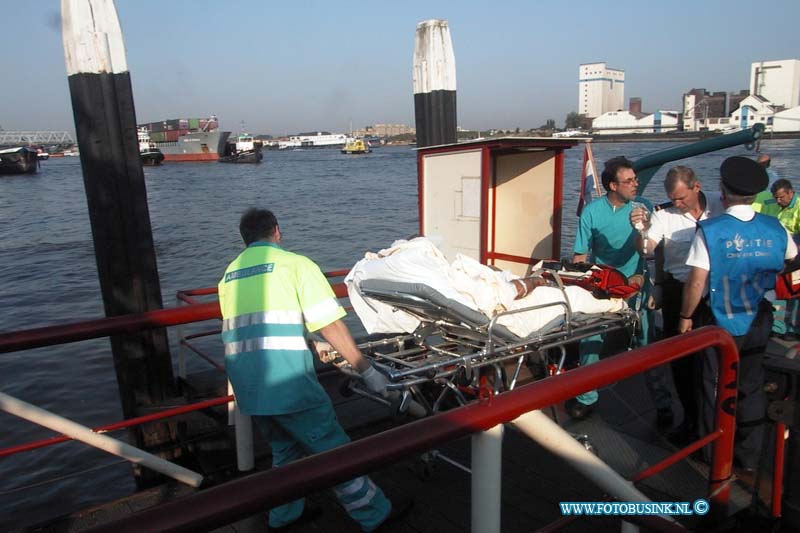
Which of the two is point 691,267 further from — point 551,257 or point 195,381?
point 195,381

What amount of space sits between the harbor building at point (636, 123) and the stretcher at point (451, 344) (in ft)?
269

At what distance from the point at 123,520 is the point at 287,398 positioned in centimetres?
156

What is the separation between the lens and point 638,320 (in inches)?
168

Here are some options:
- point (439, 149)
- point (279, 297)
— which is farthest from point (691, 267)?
point (439, 149)

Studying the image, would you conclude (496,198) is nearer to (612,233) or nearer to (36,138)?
(612,233)

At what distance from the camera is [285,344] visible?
107 inches

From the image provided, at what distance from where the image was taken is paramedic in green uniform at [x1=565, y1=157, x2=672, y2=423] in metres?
4.39

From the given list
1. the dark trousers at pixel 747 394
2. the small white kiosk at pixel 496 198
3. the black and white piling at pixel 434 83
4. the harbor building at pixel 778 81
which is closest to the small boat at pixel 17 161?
the black and white piling at pixel 434 83

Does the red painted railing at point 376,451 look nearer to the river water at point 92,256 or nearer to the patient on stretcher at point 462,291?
the patient on stretcher at point 462,291

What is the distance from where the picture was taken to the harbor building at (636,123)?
85.3m

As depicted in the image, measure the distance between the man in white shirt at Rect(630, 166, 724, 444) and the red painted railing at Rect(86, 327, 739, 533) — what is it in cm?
153

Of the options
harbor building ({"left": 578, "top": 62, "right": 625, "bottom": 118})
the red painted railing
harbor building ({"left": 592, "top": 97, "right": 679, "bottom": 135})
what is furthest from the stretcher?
harbor building ({"left": 578, "top": 62, "right": 625, "bottom": 118})

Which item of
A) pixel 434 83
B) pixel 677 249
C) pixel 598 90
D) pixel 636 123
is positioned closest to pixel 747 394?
pixel 677 249

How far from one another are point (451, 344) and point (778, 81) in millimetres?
101812
